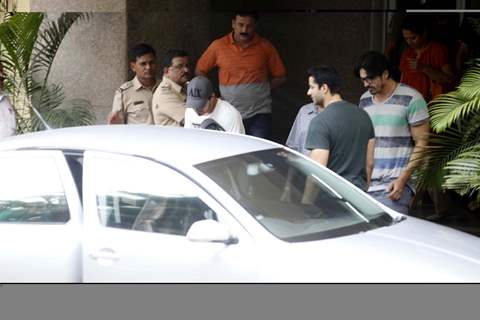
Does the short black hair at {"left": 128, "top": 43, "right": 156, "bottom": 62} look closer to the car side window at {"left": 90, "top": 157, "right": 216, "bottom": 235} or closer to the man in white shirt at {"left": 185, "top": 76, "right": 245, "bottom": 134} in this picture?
the man in white shirt at {"left": 185, "top": 76, "right": 245, "bottom": 134}

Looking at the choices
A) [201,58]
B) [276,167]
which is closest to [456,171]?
[276,167]

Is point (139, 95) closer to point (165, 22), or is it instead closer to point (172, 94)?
point (172, 94)

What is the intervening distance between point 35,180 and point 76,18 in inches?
217

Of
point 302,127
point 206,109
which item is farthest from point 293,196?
point 302,127

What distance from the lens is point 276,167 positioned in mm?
6578

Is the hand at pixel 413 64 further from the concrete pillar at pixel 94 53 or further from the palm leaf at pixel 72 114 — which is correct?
the palm leaf at pixel 72 114

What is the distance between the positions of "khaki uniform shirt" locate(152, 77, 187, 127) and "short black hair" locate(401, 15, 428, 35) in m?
2.25

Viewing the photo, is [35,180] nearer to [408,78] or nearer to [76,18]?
[408,78]

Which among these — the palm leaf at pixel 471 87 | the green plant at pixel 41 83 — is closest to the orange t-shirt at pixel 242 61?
the green plant at pixel 41 83

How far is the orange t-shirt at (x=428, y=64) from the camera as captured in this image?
10109 millimetres

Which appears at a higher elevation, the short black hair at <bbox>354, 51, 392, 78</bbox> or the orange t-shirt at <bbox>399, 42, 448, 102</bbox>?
the short black hair at <bbox>354, 51, 392, 78</bbox>

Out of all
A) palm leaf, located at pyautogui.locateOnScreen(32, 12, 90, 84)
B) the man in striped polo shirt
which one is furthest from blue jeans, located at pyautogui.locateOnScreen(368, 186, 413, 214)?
palm leaf, located at pyautogui.locateOnScreen(32, 12, 90, 84)

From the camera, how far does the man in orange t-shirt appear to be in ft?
34.3

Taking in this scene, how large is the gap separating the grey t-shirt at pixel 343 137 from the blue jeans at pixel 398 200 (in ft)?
1.79
